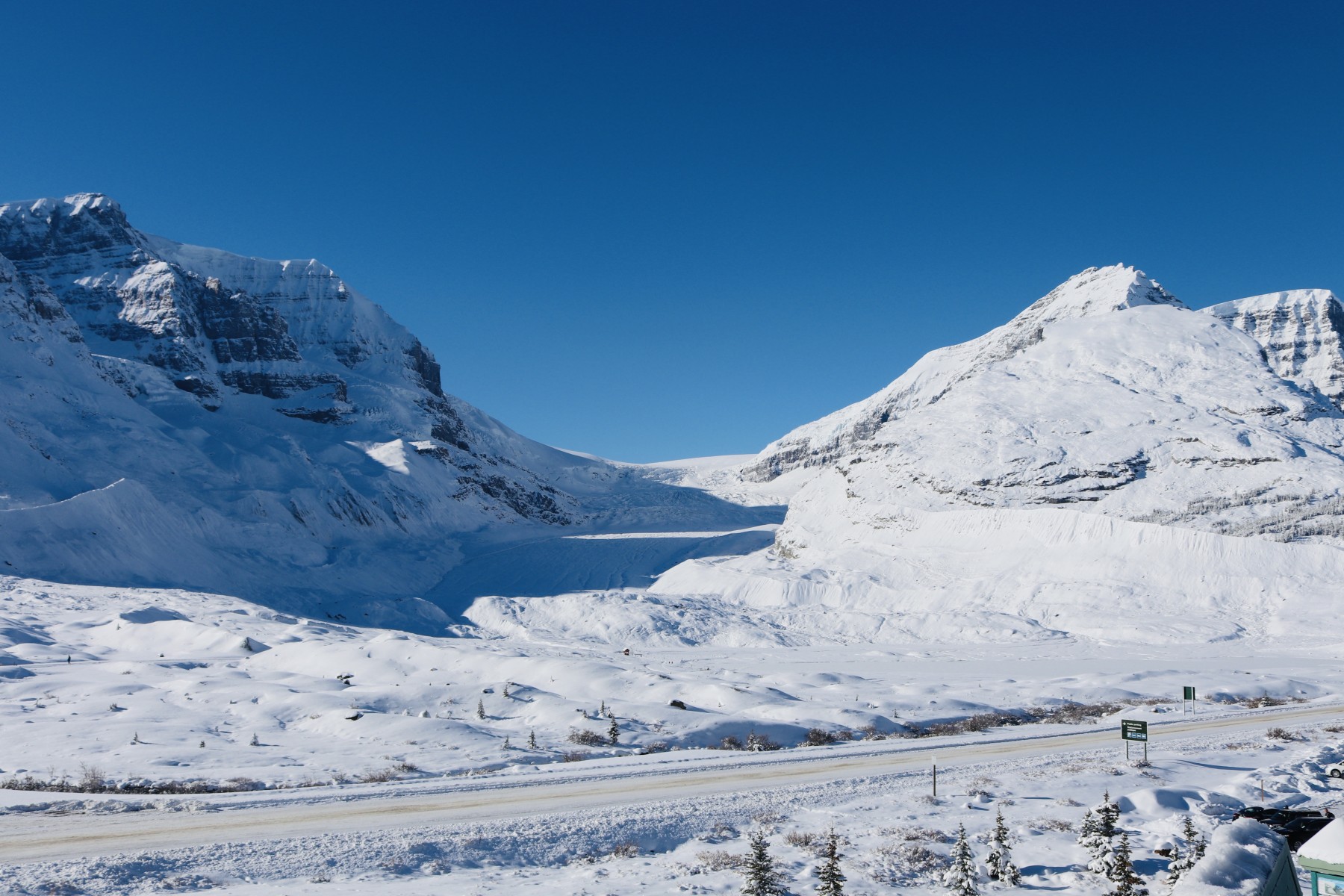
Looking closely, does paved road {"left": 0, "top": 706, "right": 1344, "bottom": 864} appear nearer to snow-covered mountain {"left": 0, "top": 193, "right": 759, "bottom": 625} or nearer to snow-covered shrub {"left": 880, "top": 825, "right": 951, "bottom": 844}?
snow-covered shrub {"left": 880, "top": 825, "right": 951, "bottom": 844}

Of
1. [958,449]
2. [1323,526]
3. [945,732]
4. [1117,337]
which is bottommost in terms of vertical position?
[945,732]

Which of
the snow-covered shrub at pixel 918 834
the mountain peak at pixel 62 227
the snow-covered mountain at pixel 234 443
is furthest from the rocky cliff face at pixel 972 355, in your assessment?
the mountain peak at pixel 62 227

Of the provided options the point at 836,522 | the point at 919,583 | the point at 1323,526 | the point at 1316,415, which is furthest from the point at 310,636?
the point at 1316,415

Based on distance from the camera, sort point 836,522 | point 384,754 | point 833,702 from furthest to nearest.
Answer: point 836,522 → point 833,702 → point 384,754

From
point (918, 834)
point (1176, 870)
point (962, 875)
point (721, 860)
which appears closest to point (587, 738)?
point (721, 860)

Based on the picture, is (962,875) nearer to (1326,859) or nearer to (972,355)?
(1326,859)

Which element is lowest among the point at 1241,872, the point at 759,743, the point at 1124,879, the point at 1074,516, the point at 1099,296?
the point at 759,743

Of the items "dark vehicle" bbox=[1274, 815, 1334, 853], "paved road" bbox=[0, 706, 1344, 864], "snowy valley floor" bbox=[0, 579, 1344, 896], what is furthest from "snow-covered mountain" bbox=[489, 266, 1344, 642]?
"dark vehicle" bbox=[1274, 815, 1334, 853]

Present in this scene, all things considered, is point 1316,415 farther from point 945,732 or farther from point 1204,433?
point 945,732
